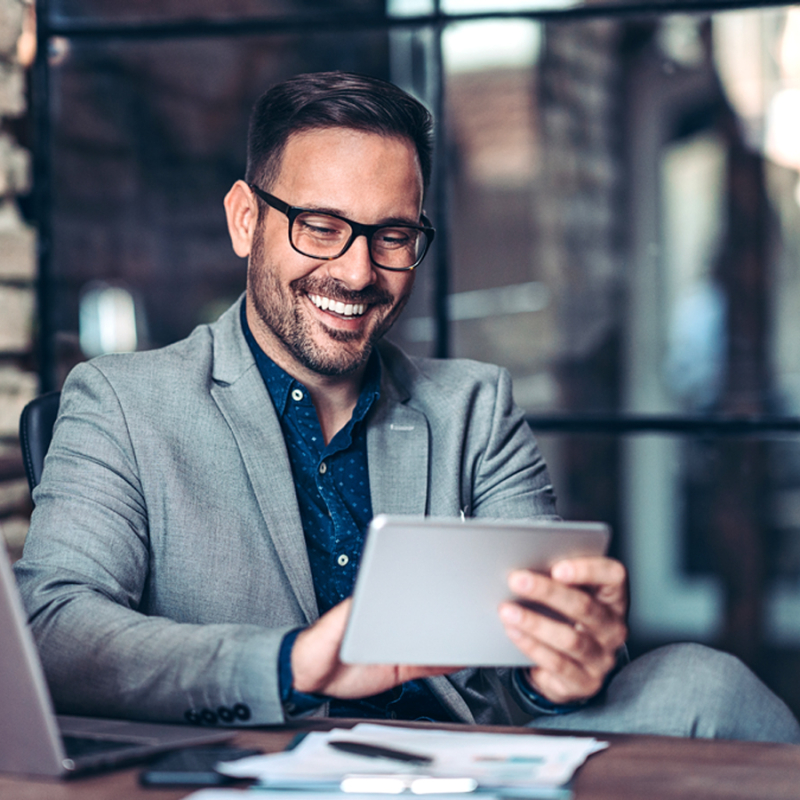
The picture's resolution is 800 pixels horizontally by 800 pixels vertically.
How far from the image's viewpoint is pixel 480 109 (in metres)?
6.07

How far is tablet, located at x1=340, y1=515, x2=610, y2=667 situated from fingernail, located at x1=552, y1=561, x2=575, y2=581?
1 cm

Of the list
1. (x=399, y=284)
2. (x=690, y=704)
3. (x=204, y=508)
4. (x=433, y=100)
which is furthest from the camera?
(x=433, y=100)

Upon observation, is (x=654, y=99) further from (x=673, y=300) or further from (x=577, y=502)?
(x=577, y=502)

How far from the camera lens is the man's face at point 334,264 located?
1.60 m

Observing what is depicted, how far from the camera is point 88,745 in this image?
93cm

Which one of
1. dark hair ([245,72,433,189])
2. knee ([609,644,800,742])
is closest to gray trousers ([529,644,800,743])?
knee ([609,644,800,742])

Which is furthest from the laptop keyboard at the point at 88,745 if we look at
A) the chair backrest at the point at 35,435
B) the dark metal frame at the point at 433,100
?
the dark metal frame at the point at 433,100

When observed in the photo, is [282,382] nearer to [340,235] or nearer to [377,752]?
[340,235]

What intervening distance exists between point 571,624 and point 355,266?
0.77 m

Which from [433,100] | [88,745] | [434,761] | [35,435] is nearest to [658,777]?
[434,761]

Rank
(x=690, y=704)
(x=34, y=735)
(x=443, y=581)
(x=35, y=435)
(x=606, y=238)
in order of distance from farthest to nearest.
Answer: (x=606, y=238) < (x=35, y=435) < (x=690, y=704) < (x=443, y=581) < (x=34, y=735)

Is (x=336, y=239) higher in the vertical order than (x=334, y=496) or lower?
higher

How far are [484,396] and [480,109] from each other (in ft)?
15.3

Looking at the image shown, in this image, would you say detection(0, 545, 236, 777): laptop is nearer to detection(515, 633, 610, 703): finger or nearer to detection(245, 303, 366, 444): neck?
detection(515, 633, 610, 703): finger
